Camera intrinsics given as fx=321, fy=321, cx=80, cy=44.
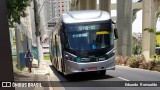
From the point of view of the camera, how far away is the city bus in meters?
16.9

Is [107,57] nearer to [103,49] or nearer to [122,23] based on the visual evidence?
[103,49]

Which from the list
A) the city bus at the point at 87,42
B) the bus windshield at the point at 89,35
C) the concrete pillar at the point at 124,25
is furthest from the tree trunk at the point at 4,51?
the concrete pillar at the point at 124,25

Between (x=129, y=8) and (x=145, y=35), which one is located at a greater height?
(x=129, y=8)

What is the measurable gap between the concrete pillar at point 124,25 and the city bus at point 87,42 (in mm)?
24403

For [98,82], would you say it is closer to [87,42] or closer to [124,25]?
[87,42]

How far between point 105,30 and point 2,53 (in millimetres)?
13875

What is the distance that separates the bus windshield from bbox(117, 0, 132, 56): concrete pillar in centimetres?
2447

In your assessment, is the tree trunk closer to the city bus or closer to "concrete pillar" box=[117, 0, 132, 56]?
the city bus

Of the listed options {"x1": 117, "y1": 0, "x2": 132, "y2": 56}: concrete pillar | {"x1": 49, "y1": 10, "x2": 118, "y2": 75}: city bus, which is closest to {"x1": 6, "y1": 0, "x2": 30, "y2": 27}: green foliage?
{"x1": 49, "y1": 10, "x2": 118, "y2": 75}: city bus

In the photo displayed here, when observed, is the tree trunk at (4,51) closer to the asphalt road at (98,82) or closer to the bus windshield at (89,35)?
the asphalt road at (98,82)

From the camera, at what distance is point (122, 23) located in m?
42.2

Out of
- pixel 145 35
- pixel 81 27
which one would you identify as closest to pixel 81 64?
pixel 81 27

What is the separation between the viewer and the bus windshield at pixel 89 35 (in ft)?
56.1

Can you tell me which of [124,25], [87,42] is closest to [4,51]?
[87,42]
